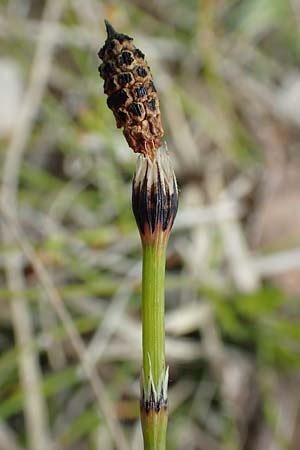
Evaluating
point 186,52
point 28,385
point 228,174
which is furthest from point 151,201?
point 186,52

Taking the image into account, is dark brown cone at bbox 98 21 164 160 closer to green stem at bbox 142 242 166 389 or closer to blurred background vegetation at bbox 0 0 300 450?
green stem at bbox 142 242 166 389

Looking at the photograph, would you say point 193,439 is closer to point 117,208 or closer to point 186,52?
point 117,208

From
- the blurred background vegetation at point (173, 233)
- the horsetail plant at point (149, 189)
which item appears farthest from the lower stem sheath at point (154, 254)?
the blurred background vegetation at point (173, 233)

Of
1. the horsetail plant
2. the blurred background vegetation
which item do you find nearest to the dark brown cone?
the horsetail plant

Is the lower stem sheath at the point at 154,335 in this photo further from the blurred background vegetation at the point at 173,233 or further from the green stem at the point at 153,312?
the blurred background vegetation at the point at 173,233

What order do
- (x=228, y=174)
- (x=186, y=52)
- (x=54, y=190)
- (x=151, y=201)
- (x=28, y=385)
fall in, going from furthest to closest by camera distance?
1. (x=186, y=52)
2. (x=228, y=174)
3. (x=54, y=190)
4. (x=28, y=385)
5. (x=151, y=201)

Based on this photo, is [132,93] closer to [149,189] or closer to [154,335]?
[149,189]
